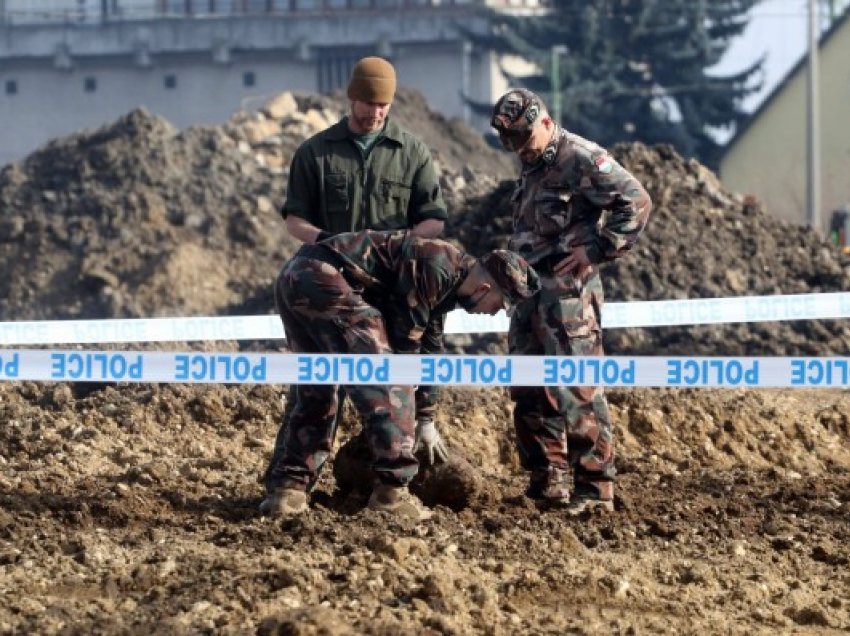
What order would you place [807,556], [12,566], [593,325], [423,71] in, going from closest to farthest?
[12,566]
[807,556]
[593,325]
[423,71]

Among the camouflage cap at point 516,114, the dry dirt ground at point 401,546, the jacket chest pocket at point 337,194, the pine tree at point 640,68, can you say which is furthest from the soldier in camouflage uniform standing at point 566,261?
the pine tree at point 640,68

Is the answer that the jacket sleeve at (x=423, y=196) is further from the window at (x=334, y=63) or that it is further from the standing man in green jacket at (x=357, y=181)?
the window at (x=334, y=63)

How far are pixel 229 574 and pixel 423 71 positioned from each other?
58928mm

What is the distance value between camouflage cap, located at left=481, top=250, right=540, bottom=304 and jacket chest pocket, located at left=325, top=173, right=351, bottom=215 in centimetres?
93

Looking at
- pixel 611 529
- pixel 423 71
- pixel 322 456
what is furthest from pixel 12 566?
pixel 423 71

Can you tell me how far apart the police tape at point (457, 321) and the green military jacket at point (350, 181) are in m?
3.58

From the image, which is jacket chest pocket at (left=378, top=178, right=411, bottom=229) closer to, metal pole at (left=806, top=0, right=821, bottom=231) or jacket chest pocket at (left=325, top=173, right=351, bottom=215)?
jacket chest pocket at (left=325, top=173, right=351, bottom=215)

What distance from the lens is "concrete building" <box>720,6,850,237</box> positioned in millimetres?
52656

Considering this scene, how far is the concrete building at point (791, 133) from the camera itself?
5266 centimetres

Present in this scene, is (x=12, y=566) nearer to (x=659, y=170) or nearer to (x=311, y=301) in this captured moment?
(x=311, y=301)

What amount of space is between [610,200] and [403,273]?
3.91ft

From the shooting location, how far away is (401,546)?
25.3ft

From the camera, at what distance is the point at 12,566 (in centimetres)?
782

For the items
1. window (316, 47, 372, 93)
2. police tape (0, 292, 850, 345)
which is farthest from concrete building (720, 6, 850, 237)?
police tape (0, 292, 850, 345)
